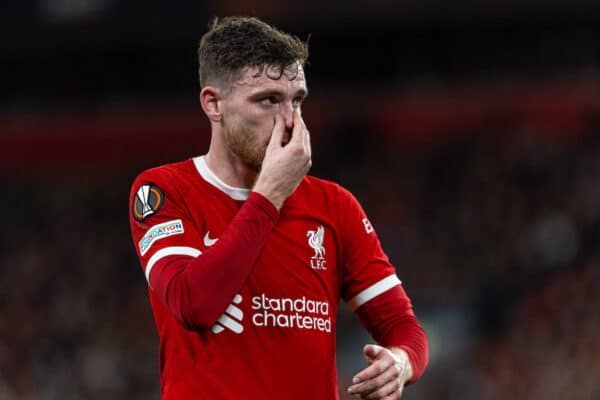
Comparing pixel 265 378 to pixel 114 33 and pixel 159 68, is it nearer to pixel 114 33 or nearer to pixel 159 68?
pixel 114 33

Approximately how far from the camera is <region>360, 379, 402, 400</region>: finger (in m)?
2.89

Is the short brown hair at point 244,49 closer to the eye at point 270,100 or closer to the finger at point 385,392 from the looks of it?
the eye at point 270,100

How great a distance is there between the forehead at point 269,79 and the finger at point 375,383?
0.82 meters

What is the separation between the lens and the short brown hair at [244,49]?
3133mm

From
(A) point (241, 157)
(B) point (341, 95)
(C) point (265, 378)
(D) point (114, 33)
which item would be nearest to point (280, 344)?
(C) point (265, 378)

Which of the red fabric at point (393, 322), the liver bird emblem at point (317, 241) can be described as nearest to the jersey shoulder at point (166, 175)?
the liver bird emblem at point (317, 241)

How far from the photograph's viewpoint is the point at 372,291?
3.26 metres

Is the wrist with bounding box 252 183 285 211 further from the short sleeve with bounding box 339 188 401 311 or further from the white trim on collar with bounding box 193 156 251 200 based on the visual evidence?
the short sleeve with bounding box 339 188 401 311

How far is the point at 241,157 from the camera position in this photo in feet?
10.5

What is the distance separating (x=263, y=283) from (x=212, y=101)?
566mm

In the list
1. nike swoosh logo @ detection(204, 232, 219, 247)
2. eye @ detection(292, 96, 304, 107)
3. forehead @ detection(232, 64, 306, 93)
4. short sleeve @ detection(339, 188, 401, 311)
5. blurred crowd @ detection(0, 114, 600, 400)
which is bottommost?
blurred crowd @ detection(0, 114, 600, 400)

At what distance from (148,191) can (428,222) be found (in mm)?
11459

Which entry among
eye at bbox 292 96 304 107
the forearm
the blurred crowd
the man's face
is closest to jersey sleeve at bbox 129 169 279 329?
the forearm

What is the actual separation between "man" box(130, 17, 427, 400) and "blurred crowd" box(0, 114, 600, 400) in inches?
284
